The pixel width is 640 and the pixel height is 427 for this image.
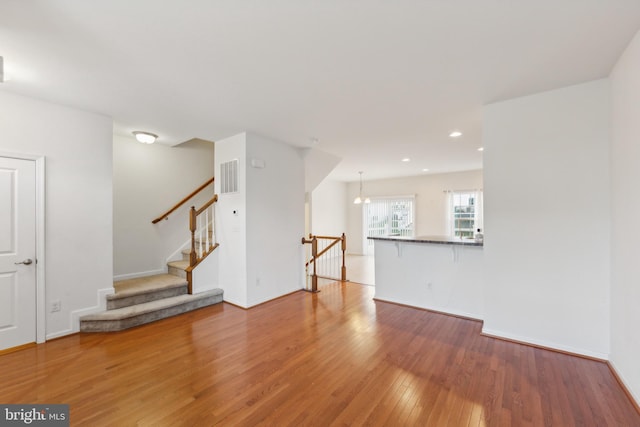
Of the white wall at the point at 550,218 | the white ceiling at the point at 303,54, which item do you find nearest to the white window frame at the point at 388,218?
the white ceiling at the point at 303,54

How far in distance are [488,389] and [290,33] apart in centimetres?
318

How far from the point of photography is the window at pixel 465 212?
24.6ft

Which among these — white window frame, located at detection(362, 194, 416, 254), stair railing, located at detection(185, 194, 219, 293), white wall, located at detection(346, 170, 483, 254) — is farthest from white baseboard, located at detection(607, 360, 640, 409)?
white window frame, located at detection(362, 194, 416, 254)

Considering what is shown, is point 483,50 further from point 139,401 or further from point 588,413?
point 139,401

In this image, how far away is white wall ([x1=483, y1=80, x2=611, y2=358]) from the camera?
8.36 ft

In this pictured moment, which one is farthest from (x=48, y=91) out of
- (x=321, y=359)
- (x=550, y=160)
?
(x=550, y=160)

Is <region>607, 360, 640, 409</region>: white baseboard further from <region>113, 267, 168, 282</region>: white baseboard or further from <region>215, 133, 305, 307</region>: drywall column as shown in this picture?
<region>113, 267, 168, 282</region>: white baseboard

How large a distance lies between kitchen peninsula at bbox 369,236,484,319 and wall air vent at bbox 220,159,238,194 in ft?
8.57

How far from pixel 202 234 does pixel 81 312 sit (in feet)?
6.66

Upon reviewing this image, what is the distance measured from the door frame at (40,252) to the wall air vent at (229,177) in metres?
2.11

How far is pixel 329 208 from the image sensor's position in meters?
9.28

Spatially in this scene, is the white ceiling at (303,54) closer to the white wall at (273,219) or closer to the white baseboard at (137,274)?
the white wall at (273,219)

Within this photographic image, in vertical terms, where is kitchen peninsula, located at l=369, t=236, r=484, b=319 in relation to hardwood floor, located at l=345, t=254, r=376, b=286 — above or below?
above

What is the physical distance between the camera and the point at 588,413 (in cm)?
188
